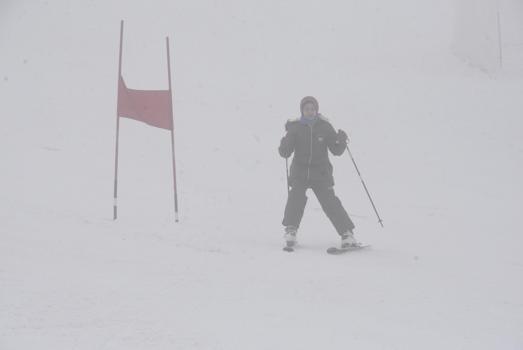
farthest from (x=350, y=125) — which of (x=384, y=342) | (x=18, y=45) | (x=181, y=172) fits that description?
(x=384, y=342)

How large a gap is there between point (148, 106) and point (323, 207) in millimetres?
2772

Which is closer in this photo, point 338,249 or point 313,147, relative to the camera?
point 338,249

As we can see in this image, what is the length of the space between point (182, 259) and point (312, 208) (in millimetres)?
4260

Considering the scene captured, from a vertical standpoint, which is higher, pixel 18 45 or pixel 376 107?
pixel 18 45

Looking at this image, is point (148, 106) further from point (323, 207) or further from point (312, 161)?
point (323, 207)

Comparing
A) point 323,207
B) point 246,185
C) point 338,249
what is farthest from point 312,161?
point 246,185

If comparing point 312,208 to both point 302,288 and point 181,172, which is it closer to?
point 181,172

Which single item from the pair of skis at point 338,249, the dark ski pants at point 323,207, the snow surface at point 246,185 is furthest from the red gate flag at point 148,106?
the pair of skis at point 338,249

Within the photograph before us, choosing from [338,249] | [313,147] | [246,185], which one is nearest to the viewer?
[338,249]

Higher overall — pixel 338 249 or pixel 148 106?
pixel 148 106

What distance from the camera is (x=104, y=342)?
3398 mm

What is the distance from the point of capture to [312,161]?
6.33 meters

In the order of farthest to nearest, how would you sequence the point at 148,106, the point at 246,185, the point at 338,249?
the point at 246,185 → the point at 148,106 → the point at 338,249

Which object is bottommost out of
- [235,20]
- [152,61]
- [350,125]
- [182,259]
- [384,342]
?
[384,342]
